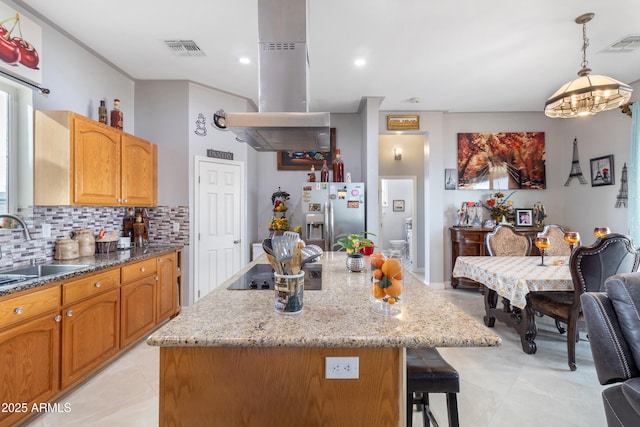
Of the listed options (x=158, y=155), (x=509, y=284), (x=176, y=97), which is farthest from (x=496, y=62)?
(x=158, y=155)

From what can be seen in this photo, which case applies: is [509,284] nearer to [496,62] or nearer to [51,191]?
[496,62]

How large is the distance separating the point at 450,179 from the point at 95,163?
477 centimetres

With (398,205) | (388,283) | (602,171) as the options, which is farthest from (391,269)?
(398,205)

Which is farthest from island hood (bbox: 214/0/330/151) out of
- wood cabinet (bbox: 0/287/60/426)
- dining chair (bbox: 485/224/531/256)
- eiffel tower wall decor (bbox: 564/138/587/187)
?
eiffel tower wall decor (bbox: 564/138/587/187)

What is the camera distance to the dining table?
7.73ft

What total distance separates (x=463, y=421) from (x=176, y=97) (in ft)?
14.0

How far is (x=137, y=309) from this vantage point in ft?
9.16

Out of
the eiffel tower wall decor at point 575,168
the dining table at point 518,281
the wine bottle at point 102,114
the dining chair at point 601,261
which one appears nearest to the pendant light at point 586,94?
the dining chair at point 601,261

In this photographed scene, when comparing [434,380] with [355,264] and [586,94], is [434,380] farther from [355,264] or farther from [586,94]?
[586,94]

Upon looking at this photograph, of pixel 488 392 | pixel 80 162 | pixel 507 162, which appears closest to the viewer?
pixel 488 392

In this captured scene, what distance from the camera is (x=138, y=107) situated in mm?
3748

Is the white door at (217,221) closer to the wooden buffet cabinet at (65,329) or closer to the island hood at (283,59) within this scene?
the wooden buffet cabinet at (65,329)

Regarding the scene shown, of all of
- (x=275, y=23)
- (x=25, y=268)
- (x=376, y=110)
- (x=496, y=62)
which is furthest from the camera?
(x=376, y=110)

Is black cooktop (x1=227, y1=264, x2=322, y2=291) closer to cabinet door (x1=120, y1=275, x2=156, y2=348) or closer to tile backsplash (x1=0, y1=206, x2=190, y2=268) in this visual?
cabinet door (x1=120, y1=275, x2=156, y2=348)
